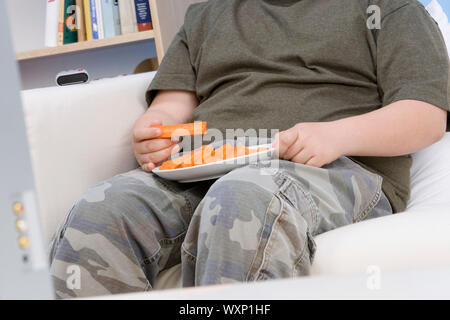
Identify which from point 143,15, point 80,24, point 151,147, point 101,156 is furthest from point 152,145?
point 80,24

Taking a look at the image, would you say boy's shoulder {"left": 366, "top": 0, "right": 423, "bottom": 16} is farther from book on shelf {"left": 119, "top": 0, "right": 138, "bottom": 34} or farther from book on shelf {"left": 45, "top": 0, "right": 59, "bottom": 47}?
book on shelf {"left": 45, "top": 0, "right": 59, "bottom": 47}

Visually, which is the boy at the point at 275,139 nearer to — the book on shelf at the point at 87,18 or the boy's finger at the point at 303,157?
the boy's finger at the point at 303,157

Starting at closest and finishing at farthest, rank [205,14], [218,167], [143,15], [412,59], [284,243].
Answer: [284,243], [218,167], [412,59], [205,14], [143,15]

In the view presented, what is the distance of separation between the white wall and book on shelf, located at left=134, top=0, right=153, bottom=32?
27cm

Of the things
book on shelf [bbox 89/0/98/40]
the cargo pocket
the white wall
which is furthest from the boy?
the white wall

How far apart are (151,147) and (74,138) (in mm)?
135

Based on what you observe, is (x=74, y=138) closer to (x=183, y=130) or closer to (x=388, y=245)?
(x=183, y=130)

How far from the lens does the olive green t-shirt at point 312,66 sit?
835 mm

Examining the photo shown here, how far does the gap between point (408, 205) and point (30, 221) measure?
0.77m

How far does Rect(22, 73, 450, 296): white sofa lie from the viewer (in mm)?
625

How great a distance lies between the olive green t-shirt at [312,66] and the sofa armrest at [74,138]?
0.31ft

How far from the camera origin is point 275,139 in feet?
2.41
